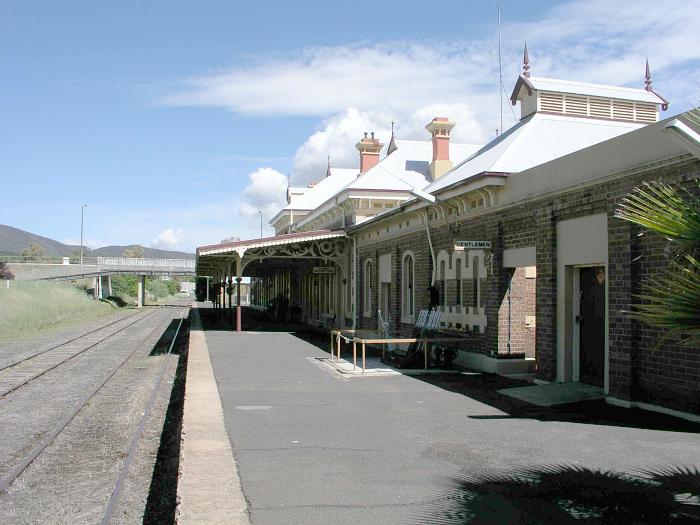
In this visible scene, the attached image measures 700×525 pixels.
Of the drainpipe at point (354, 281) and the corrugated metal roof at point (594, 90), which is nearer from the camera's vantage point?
the corrugated metal roof at point (594, 90)

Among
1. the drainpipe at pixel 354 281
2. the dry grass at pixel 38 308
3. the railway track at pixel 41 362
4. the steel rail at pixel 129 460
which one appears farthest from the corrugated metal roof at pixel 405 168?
the dry grass at pixel 38 308

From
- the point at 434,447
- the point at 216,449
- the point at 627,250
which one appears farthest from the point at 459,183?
the point at 216,449

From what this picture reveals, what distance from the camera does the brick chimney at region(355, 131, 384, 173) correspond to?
30844 millimetres

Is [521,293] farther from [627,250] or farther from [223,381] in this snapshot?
[223,381]

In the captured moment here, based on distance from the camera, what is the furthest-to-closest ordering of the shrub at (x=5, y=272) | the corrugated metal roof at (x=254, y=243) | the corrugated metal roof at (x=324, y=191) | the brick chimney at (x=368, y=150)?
the shrub at (x=5, y=272) → the corrugated metal roof at (x=324, y=191) → the brick chimney at (x=368, y=150) → the corrugated metal roof at (x=254, y=243)

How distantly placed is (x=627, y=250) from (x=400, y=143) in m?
20.4

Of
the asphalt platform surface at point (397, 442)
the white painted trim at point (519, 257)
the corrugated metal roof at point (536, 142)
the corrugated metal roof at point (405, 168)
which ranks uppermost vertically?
the corrugated metal roof at point (405, 168)

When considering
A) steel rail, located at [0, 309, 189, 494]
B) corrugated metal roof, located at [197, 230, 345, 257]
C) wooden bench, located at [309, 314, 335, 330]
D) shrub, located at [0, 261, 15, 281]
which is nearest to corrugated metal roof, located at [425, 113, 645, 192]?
corrugated metal roof, located at [197, 230, 345, 257]

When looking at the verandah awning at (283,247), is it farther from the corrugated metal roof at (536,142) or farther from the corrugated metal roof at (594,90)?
the corrugated metal roof at (594,90)

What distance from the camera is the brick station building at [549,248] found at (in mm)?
8609

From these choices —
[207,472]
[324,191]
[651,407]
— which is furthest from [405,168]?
[207,472]

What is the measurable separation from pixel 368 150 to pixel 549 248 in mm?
20661

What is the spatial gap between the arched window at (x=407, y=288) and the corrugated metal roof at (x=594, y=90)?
512 centimetres

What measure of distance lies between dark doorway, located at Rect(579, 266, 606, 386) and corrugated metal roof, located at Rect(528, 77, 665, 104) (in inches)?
262
